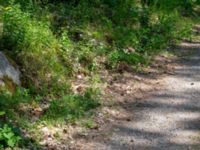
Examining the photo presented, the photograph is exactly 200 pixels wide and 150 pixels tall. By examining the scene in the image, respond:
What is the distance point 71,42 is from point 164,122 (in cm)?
277

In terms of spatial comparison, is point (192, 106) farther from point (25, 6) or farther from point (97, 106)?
point (25, 6)

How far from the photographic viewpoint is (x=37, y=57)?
8094 millimetres

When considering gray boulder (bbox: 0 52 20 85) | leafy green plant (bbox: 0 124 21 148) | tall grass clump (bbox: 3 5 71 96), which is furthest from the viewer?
tall grass clump (bbox: 3 5 71 96)

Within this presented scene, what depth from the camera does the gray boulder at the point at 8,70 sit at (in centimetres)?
747

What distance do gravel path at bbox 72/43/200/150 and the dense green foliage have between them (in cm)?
72

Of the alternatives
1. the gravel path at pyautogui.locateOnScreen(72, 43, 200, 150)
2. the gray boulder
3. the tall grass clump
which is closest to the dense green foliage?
the tall grass clump

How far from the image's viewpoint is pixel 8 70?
7.55m

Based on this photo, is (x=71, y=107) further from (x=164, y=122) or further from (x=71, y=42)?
(x=71, y=42)

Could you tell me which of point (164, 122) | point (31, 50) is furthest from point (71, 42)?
point (164, 122)

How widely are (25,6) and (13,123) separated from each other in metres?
3.47

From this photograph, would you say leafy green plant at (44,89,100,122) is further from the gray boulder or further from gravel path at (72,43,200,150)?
the gray boulder

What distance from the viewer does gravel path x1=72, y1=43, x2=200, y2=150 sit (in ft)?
22.1

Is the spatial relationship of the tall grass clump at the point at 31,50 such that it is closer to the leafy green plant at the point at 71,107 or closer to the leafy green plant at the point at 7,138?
the leafy green plant at the point at 71,107

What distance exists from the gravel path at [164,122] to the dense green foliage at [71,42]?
0.72 metres
